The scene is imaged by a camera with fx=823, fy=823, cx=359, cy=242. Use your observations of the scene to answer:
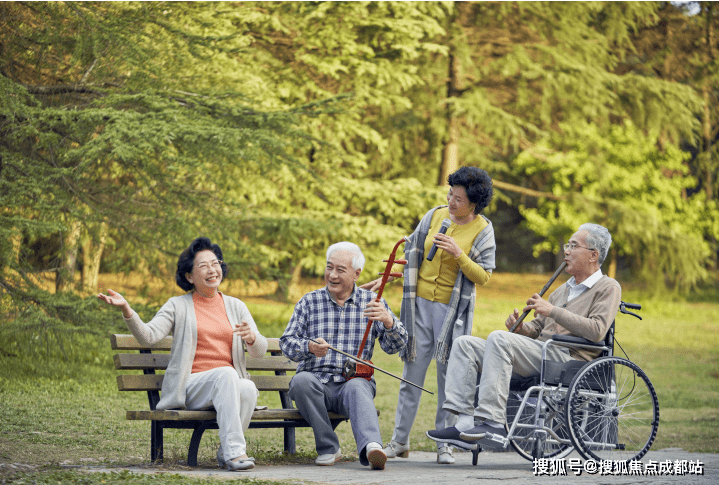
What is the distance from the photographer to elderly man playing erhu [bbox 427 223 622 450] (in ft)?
14.2

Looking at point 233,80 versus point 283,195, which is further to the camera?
point 283,195

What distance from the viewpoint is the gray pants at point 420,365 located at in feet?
15.9

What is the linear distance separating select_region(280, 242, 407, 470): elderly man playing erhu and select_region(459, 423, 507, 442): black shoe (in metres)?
0.47

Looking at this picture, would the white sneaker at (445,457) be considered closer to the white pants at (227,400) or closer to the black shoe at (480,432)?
the black shoe at (480,432)

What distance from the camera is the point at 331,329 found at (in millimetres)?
4605

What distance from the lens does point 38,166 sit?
7770mm

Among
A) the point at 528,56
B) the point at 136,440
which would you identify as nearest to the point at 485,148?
the point at 528,56

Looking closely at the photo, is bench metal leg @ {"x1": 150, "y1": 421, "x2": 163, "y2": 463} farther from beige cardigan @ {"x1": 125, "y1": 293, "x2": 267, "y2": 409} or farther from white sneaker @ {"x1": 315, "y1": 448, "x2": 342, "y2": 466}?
white sneaker @ {"x1": 315, "y1": 448, "x2": 342, "y2": 466}

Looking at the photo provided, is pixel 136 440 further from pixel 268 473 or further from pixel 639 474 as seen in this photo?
pixel 639 474

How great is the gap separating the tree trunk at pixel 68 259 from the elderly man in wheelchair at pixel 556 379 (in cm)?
532

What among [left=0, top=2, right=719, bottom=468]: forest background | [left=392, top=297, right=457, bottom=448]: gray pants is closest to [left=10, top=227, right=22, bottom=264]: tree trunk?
[left=0, top=2, right=719, bottom=468]: forest background

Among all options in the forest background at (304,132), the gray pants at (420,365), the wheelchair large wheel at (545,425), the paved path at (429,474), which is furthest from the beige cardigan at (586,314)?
the forest background at (304,132)

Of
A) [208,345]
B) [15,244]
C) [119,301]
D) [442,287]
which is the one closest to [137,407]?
[15,244]

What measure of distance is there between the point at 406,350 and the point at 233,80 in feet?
22.8
